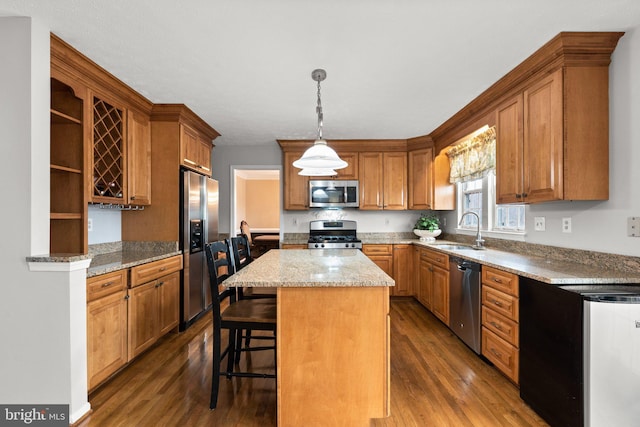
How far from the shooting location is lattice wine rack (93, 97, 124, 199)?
2607 mm

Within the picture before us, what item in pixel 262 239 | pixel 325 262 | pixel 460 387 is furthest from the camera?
pixel 262 239

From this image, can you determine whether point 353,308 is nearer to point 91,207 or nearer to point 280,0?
point 280,0

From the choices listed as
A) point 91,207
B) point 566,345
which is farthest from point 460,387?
point 91,207

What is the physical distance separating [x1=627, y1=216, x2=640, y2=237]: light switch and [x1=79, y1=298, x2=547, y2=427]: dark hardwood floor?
4.13ft

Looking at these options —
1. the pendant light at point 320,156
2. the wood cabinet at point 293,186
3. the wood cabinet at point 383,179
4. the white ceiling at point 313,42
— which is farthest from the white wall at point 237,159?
the pendant light at point 320,156

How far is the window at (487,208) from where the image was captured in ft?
10.5

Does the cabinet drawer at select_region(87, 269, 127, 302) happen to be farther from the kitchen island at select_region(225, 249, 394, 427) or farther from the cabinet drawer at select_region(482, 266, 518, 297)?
the cabinet drawer at select_region(482, 266, 518, 297)

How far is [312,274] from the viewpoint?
1874 millimetres

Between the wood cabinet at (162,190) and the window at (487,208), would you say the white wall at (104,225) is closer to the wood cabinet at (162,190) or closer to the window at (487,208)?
the wood cabinet at (162,190)

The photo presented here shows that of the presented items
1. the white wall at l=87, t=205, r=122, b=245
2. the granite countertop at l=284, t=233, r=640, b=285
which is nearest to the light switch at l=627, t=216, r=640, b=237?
the granite countertop at l=284, t=233, r=640, b=285

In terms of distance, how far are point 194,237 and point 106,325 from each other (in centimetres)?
141

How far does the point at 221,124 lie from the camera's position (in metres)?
3.92

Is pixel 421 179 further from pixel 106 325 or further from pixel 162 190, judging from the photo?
pixel 106 325

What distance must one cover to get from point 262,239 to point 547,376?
620cm
